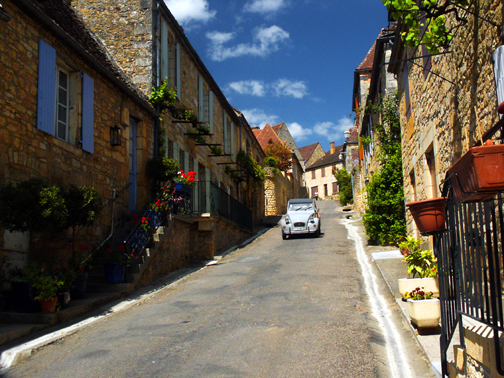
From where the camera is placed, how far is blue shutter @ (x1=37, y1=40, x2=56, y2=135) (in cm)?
786

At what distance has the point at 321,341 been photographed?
16.6 ft

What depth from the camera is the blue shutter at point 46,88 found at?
309 inches

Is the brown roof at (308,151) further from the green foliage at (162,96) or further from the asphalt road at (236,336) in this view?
the asphalt road at (236,336)

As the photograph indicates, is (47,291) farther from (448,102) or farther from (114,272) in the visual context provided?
(448,102)

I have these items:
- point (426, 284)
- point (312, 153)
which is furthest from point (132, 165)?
point (312, 153)

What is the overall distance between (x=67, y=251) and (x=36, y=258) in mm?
903

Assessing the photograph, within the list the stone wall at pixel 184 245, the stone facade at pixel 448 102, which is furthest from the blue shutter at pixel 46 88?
the stone facade at pixel 448 102

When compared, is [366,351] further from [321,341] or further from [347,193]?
[347,193]

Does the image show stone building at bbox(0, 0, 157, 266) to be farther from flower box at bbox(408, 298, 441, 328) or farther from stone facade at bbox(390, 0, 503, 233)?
stone facade at bbox(390, 0, 503, 233)

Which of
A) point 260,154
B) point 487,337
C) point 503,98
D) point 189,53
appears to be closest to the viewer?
point 487,337

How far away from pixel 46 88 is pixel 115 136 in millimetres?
2388

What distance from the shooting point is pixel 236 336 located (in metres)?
5.39

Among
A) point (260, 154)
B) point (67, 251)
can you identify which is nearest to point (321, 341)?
point (67, 251)

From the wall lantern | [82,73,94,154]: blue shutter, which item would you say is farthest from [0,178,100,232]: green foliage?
the wall lantern
